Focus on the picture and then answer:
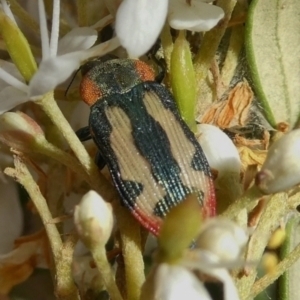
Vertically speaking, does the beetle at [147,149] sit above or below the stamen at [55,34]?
below

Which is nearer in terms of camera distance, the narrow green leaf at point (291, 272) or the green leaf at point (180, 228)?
the green leaf at point (180, 228)

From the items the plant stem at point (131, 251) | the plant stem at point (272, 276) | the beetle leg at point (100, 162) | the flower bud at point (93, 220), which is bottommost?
the plant stem at point (272, 276)

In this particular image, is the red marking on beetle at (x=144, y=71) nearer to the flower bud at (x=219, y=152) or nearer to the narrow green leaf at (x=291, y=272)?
the flower bud at (x=219, y=152)

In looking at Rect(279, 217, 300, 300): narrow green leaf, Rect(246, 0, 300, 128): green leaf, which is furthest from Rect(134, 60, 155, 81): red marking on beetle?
Rect(279, 217, 300, 300): narrow green leaf

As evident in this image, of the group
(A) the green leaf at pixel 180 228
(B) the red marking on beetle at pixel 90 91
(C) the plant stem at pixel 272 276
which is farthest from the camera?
(B) the red marking on beetle at pixel 90 91

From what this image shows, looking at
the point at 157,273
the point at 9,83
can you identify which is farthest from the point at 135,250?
the point at 9,83

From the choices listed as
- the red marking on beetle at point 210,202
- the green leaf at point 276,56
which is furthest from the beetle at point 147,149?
the green leaf at point 276,56

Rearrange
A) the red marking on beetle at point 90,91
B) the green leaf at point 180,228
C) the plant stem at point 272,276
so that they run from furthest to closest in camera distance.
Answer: the red marking on beetle at point 90,91
the plant stem at point 272,276
the green leaf at point 180,228

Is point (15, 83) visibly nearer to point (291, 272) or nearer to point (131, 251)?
point (131, 251)
